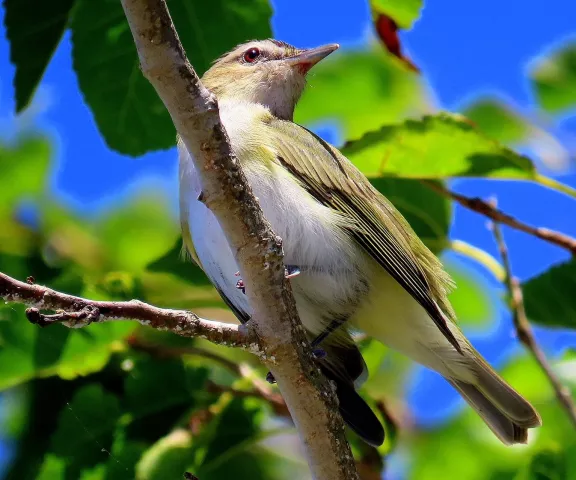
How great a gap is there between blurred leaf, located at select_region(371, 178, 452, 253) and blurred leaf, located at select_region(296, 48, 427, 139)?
658 mm

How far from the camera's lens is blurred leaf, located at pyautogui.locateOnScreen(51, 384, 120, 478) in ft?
11.2

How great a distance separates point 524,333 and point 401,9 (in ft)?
→ 4.19

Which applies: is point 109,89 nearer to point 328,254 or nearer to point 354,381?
point 328,254

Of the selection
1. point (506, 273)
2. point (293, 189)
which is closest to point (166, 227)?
point (293, 189)

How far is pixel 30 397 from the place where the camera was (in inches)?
145

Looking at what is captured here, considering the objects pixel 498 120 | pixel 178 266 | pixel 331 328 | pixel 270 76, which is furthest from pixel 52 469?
pixel 498 120

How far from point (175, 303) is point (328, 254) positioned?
0.83m

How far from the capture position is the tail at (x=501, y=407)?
3.61 m

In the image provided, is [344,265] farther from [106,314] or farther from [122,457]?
[106,314]

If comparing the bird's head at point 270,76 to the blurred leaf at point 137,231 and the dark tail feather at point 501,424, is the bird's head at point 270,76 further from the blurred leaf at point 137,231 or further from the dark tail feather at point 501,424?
the dark tail feather at point 501,424

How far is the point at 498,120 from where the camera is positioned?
15.2 ft

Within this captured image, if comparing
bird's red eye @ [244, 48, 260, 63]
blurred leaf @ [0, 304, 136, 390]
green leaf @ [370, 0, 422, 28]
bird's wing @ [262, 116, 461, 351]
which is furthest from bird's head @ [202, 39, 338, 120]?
blurred leaf @ [0, 304, 136, 390]

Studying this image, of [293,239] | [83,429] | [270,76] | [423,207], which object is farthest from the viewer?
[270,76]

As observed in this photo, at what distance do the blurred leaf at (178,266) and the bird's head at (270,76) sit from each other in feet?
2.89
